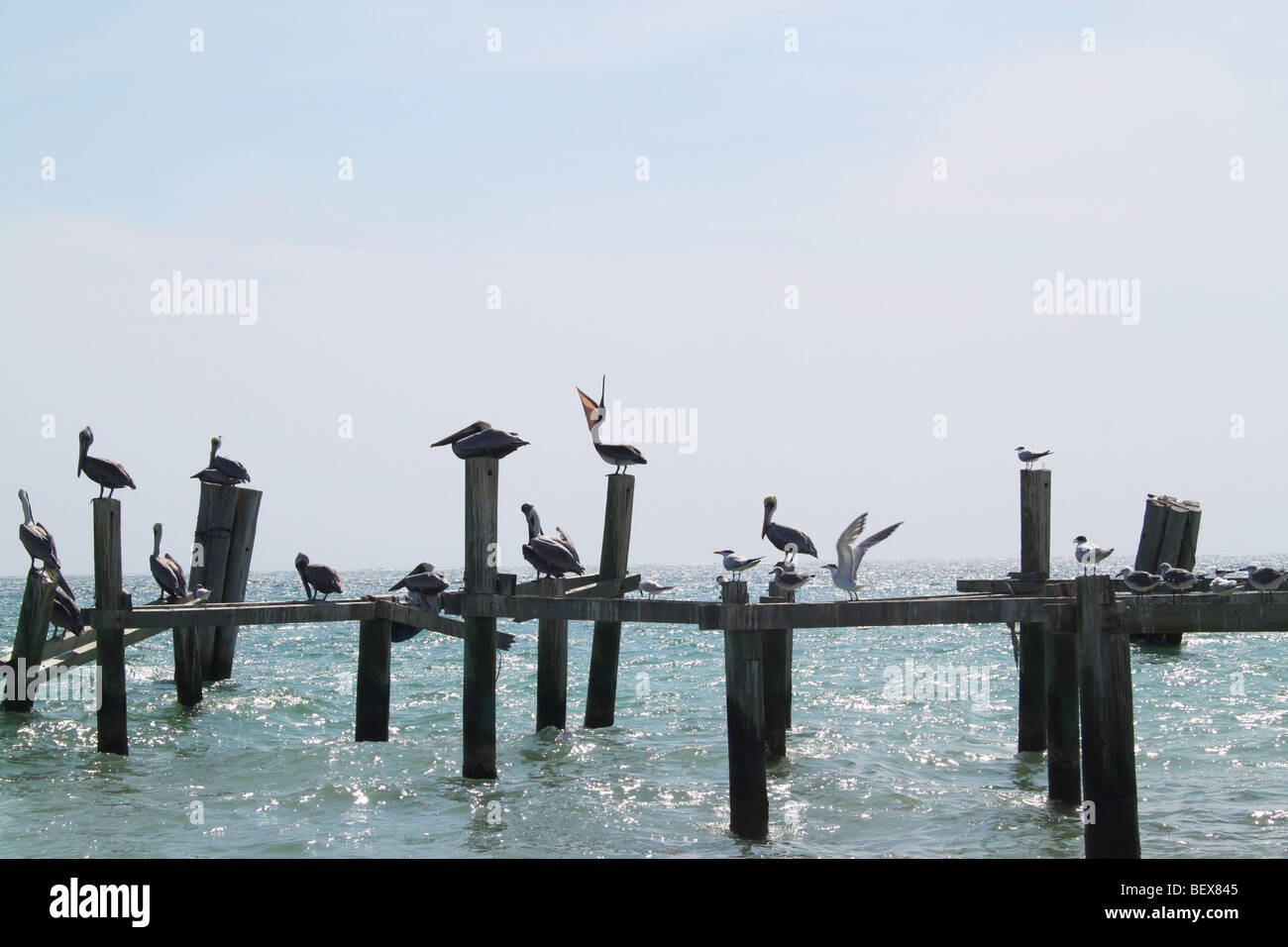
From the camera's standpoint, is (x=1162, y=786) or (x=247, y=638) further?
(x=247, y=638)

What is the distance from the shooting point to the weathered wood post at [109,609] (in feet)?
48.4

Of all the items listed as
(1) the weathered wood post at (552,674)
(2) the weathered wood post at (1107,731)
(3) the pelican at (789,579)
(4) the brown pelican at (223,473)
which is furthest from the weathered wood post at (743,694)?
(4) the brown pelican at (223,473)

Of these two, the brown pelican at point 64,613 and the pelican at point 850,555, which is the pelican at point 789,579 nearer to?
the pelican at point 850,555

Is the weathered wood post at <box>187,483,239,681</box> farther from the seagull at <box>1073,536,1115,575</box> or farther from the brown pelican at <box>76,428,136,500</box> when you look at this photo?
the seagull at <box>1073,536,1115,575</box>

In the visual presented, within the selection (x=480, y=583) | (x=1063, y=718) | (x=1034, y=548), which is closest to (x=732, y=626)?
(x=480, y=583)

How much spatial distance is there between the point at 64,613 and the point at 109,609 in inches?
169

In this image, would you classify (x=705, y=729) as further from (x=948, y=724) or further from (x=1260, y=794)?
(x=1260, y=794)

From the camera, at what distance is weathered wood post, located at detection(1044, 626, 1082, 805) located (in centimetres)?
1293

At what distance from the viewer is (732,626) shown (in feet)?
35.4

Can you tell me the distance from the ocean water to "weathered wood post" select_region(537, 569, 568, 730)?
0.74ft

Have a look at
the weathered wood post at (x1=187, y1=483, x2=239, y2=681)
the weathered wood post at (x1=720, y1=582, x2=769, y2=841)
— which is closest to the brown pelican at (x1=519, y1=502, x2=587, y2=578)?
the weathered wood post at (x1=720, y1=582, x2=769, y2=841)

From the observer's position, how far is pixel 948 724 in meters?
19.9
